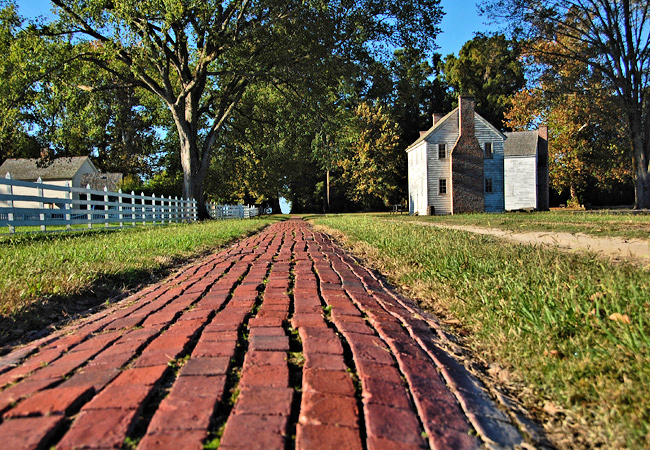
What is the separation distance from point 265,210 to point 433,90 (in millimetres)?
28724

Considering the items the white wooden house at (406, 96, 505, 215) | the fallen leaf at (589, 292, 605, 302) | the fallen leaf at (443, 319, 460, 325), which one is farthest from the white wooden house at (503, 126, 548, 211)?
the fallen leaf at (589, 292, 605, 302)

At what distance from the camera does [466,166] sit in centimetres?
3406

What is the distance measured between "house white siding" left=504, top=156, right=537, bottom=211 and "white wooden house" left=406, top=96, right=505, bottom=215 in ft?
13.2

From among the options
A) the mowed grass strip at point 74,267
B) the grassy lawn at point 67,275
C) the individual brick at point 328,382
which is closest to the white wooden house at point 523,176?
the mowed grass strip at point 74,267

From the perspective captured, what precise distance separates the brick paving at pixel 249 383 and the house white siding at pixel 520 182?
1520 inches

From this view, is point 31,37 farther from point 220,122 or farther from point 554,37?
point 554,37

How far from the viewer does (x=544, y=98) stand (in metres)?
27.7

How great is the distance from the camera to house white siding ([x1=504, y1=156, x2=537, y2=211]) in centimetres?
3916

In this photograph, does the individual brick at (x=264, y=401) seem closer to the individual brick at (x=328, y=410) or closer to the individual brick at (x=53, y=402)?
the individual brick at (x=328, y=410)

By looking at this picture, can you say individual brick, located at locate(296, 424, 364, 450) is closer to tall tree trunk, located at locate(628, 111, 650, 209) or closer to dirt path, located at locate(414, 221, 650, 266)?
dirt path, located at locate(414, 221, 650, 266)

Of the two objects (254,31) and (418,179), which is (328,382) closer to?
(254,31)

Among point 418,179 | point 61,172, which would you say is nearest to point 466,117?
point 418,179

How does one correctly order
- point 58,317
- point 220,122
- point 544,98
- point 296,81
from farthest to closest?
point 544,98 → point 220,122 → point 296,81 → point 58,317

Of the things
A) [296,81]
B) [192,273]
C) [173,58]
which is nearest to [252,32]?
[296,81]
